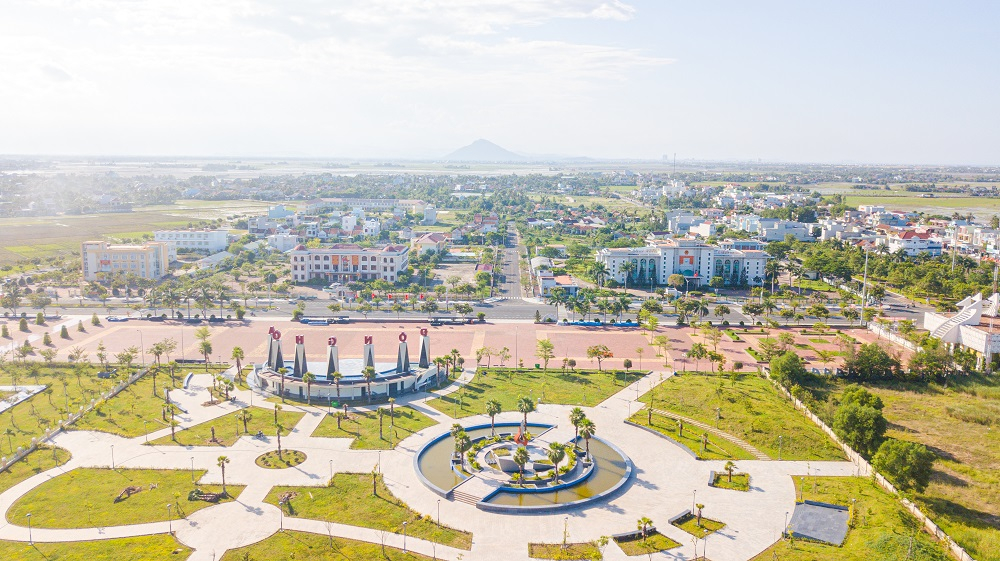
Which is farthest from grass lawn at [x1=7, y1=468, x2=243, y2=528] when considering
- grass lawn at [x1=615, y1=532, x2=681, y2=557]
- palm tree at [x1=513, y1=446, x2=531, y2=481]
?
grass lawn at [x1=615, y1=532, x2=681, y2=557]

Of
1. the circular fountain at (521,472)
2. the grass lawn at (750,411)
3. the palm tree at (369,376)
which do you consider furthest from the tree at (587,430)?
the palm tree at (369,376)

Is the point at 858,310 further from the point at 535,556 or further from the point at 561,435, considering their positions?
the point at 535,556

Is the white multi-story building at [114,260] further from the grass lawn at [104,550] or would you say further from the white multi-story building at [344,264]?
the grass lawn at [104,550]

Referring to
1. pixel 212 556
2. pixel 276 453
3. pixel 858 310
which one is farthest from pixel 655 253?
pixel 212 556

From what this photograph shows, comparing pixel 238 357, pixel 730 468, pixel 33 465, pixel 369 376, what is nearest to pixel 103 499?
pixel 33 465

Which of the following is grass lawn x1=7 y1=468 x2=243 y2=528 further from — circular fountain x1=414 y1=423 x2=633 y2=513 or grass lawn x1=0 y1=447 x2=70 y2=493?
circular fountain x1=414 y1=423 x2=633 y2=513

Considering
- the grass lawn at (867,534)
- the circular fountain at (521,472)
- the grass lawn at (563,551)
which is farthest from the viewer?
the circular fountain at (521,472)
